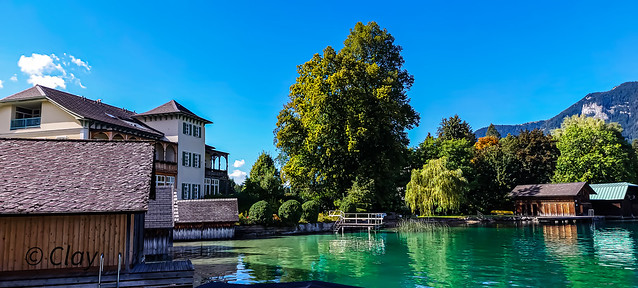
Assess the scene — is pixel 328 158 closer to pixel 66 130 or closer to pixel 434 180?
pixel 434 180

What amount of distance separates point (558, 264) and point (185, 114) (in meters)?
34.6

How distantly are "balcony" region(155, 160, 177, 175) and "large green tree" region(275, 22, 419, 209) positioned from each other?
1074cm

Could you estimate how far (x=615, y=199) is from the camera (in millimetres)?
55406

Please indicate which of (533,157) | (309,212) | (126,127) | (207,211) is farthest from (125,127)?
(533,157)

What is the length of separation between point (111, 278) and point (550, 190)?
58033 mm

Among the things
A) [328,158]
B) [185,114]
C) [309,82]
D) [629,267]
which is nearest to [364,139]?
[328,158]

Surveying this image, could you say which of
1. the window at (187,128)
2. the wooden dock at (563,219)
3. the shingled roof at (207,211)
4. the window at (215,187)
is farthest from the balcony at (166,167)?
the wooden dock at (563,219)

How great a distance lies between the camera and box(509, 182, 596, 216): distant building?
176 ft

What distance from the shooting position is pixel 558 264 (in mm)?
18359

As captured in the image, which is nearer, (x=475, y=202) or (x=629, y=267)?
(x=629, y=267)

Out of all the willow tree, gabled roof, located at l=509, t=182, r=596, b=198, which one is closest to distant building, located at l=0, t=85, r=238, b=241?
the willow tree

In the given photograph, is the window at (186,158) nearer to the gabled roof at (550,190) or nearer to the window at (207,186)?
the window at (207,186)

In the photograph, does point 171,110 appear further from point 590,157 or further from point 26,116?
point 590,157

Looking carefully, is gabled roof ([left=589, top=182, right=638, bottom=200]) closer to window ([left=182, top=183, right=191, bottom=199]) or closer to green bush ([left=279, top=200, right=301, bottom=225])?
green bush ([left=279, top=200, right=301, bottom=225])
